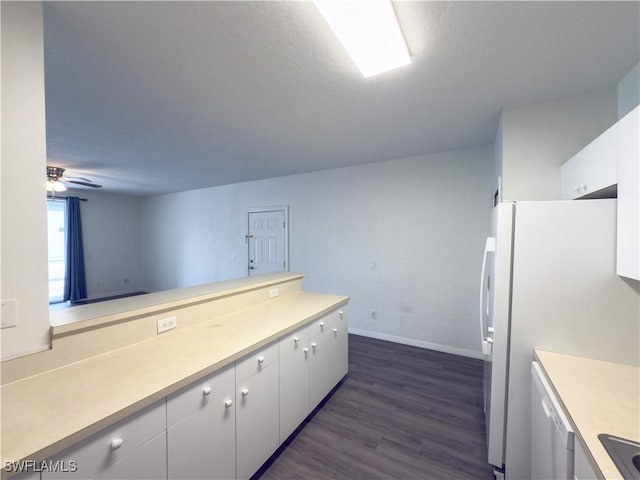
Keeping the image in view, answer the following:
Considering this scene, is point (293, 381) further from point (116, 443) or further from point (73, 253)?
point (73, 253)

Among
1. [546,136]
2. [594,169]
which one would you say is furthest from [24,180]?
[546,136]

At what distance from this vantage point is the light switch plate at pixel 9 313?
1.06 meters

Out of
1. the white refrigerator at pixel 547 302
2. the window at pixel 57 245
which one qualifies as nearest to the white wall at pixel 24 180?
the white refrigerator at pixel 547 302

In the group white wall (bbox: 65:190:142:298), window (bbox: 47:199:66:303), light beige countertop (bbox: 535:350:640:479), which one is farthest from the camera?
white wall (bbox: 65:190:142:298)

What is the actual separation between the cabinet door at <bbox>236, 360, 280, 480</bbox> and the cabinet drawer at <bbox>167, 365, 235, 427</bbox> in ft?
0.31

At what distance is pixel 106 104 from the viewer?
2.12 m

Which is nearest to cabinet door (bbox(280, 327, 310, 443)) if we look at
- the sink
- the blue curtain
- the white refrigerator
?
the white refrigerator

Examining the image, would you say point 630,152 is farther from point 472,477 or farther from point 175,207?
point 175,207

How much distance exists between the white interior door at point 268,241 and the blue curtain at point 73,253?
395cm

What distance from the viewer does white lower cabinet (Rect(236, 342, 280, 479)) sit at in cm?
142

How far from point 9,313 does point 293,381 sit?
1521 millimetres

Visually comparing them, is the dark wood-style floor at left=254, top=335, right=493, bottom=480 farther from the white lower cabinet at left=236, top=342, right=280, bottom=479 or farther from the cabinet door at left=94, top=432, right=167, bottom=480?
the cabinet door at left=94, top=432, right=167, bottom=480

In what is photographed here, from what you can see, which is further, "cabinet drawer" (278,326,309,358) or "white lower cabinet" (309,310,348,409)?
"white lower cabinet" (309,310,348,409)

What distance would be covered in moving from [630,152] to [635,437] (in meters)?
1.13
